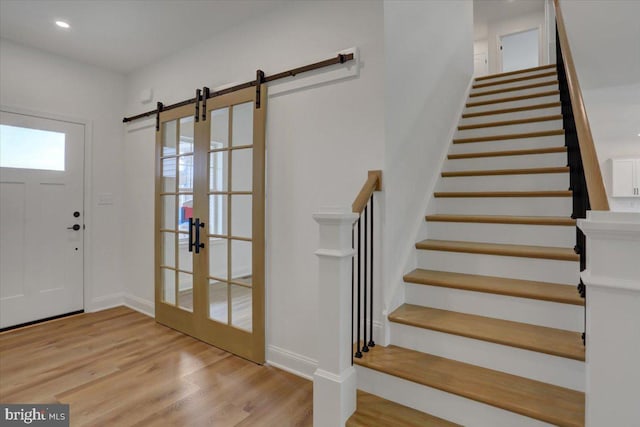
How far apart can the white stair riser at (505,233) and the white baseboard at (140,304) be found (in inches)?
118

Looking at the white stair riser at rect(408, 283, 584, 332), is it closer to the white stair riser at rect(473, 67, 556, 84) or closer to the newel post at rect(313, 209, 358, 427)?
the newel post at rect(313, 209, 358, 427)

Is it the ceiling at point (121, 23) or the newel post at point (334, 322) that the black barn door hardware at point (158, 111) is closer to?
the ceiling at point (121, 23)

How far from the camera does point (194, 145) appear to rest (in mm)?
3018

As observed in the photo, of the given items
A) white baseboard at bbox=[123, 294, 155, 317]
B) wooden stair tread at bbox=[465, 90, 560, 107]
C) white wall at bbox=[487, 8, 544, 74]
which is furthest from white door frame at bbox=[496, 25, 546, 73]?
white baseboard at bbox=[123, 294, 155, 317]

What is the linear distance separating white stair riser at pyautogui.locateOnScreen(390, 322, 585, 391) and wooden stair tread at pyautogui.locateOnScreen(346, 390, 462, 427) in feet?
1.09

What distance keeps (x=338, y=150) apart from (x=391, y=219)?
57 cm

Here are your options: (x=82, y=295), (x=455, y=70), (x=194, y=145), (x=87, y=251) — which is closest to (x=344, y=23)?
(x=194, y=145)

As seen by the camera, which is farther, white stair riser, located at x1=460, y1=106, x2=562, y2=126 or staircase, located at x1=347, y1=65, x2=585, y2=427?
white stair riser, located at x1=460, y1=106, x2=562, y2=126

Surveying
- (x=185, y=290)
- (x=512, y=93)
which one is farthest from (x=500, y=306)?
(x=512, y=93)

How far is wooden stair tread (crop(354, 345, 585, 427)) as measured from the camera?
4.51 feet

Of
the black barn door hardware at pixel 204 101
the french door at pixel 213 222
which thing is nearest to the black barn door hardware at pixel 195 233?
the french door at pixel 213 222

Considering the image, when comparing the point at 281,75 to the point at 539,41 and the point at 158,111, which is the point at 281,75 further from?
the point at 539,41

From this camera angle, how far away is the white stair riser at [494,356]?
152 cm

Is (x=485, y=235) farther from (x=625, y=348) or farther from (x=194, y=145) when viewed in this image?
(x=194, y=145)
